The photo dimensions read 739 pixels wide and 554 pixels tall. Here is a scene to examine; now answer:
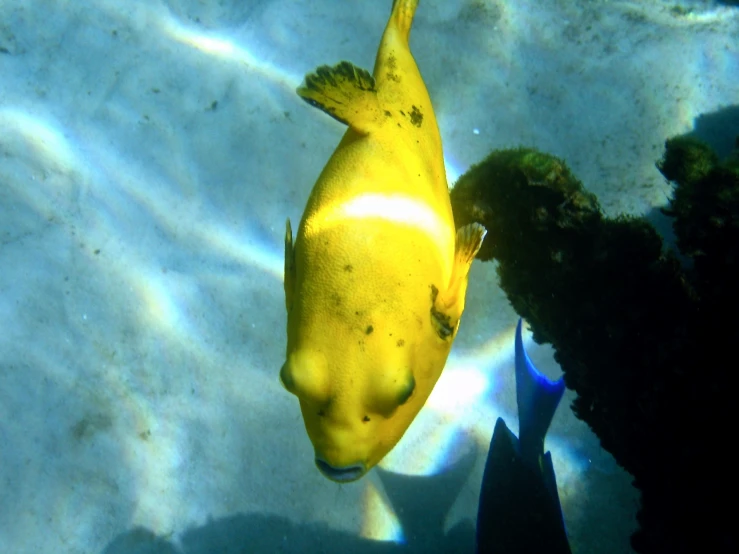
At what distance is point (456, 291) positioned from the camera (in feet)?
7.47

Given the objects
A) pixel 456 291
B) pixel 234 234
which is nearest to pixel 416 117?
pixel 456 291

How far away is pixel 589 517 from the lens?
377cm

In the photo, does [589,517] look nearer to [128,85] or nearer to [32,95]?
[128,85]

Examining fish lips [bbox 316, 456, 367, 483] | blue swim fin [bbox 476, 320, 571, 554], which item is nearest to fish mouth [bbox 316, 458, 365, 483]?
fish lips [bbox 316, 456, 367, 483]

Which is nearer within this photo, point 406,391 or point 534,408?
point 406,391

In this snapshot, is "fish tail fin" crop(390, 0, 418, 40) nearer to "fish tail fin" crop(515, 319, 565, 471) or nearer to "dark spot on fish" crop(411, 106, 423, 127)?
"dark spot on fish" crop(411, 106, 423, 127)

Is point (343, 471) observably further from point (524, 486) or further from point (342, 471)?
point (524, 486)

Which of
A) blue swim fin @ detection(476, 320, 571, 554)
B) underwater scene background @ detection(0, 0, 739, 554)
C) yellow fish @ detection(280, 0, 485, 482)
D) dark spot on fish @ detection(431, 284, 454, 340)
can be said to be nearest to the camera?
yellow fish @ detection(280, 0, 485, 482)

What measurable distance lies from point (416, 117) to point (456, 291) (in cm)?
102

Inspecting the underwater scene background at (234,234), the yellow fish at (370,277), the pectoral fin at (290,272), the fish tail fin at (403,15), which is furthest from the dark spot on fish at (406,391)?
the fish tail fin at (403,15)

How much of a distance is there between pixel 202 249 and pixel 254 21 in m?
2.34

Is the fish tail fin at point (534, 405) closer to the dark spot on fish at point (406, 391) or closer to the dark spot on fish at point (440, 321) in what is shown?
the dark spot on fish at point (440, 321)

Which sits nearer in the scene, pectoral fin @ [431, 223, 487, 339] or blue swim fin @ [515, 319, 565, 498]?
pectoral fin @ [431, 223, 487, 339]

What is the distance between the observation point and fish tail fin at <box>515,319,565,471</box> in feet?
10.7
